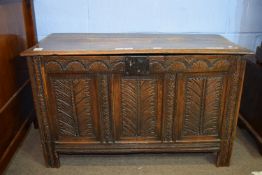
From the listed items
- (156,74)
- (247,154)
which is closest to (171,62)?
(156,74)

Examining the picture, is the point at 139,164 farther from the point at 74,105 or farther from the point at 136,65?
the point at 136,65

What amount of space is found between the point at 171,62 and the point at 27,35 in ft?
3.75

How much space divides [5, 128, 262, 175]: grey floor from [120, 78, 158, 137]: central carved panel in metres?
0.23

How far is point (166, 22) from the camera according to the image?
2.08 m

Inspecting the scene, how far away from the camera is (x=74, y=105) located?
159 centimetres

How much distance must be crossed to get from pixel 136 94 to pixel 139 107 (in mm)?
87

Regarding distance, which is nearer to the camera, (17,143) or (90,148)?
(90,148)

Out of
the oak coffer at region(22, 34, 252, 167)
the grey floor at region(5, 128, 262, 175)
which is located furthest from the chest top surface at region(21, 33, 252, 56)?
the grey floor at region(5, 128, 262, 175)

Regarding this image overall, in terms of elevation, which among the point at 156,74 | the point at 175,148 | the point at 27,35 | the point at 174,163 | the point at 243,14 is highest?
the point at 243,14

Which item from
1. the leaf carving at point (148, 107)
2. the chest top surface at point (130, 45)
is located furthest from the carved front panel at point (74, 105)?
the leaf carving at point (148, 107)

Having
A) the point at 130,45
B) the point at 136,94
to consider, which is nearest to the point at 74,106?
the point at 136,94

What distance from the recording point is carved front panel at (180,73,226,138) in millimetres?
1532

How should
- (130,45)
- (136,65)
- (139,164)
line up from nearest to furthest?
(136,65), (130,45), (139,164)

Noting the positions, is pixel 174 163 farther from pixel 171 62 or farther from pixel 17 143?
pixel 17 143
